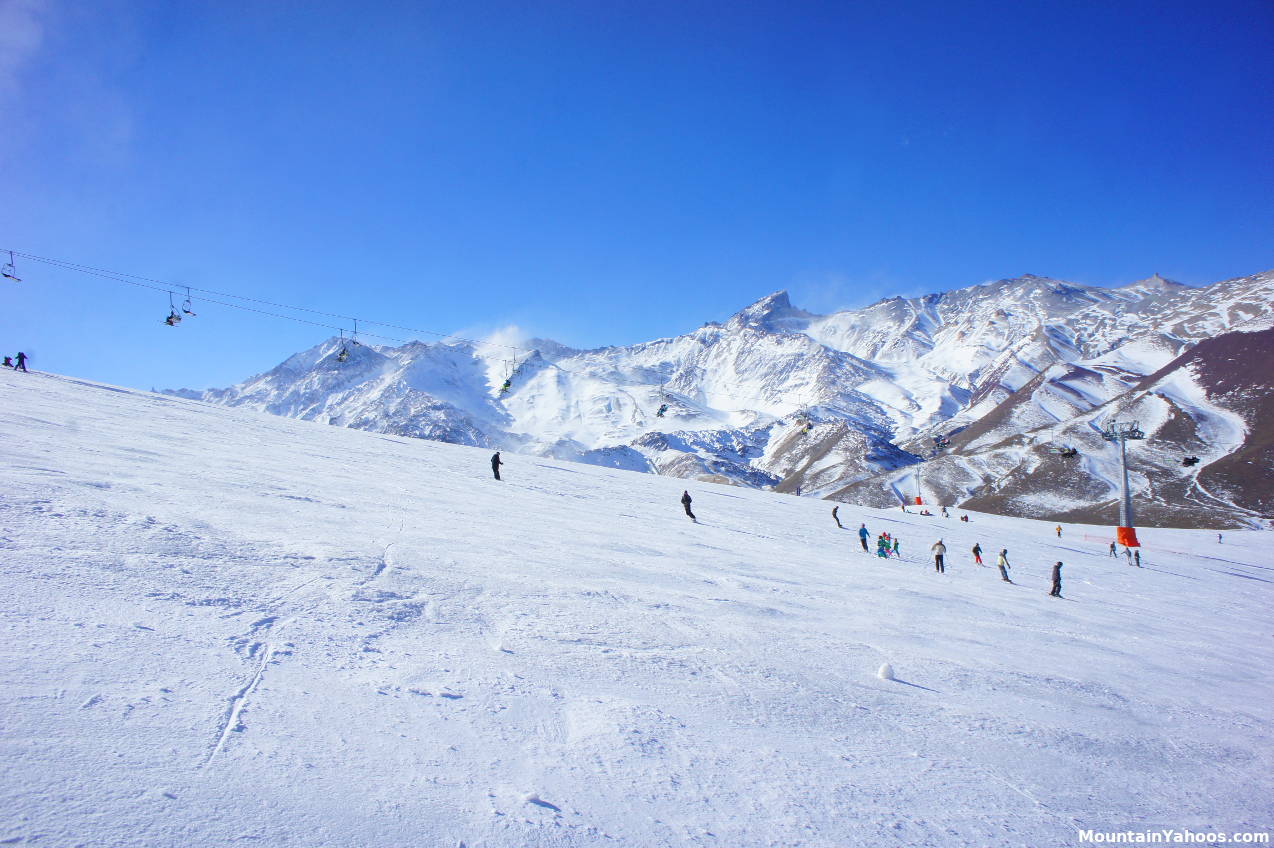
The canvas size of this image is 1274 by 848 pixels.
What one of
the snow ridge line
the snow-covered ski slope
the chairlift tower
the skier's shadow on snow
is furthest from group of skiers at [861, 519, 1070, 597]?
the snow ridge line

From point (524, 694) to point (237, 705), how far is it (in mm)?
2639

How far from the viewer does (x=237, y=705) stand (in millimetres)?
5277

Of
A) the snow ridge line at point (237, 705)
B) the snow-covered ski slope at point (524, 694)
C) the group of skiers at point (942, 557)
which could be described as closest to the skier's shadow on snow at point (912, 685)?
the snow-covered ski slope at point (524, 694)

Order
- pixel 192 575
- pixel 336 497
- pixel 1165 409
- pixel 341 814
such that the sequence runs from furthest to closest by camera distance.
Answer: pixel 1165 409 < pixel 336 497 < pixel 192 575 < pixel 341 814

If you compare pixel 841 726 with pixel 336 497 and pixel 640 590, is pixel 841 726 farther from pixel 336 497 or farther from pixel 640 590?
pixel 336 497

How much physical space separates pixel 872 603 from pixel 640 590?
5848 millimetres

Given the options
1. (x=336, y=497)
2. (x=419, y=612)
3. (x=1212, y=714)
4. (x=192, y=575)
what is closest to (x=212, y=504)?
(x=336, y=497)

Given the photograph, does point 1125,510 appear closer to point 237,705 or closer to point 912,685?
point 912,685

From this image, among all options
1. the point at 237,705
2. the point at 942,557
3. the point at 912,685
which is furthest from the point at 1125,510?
the point at 237,705

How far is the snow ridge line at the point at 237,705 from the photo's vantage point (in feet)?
15.3

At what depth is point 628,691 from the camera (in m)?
6.86

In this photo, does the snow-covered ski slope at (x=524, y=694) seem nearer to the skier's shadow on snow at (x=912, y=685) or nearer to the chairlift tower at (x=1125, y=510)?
the skier's shadow on snow at (x=912, y=685)

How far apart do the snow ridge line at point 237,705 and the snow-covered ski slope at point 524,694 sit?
26mm

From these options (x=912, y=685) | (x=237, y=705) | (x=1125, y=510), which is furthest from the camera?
(x=1125, y=510)
